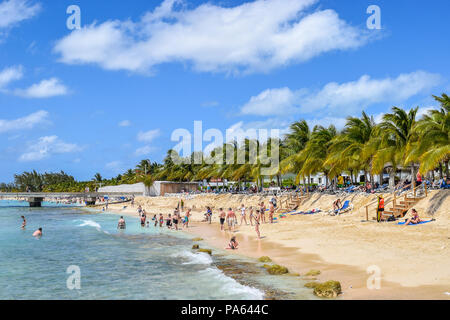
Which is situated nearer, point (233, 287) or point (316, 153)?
point (233, 287)

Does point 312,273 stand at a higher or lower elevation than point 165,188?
lower

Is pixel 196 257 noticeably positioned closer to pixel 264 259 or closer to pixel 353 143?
pixel 264 259

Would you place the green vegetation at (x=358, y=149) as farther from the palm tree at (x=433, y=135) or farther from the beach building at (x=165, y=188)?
the beach building at (x=165, y=188)

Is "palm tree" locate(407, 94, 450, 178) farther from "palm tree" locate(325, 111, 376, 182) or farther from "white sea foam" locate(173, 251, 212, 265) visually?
"white sea foam" locate(173, 251, 212, 265)

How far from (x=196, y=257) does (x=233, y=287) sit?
5582mm

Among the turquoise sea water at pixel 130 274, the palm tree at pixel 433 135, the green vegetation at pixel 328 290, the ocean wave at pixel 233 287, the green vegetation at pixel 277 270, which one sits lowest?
the turquoise sea water at pixel 130 274

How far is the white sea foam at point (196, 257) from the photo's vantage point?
1577 cm

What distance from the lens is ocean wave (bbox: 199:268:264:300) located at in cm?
1045

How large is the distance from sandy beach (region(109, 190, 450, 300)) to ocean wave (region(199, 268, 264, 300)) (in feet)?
7.38

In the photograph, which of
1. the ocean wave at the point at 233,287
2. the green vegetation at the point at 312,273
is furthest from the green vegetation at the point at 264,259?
the green vegetation at the point at 312,273

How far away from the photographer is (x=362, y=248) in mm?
15062

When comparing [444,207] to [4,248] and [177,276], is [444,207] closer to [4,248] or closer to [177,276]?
[177,276]

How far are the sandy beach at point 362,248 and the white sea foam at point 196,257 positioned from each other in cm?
180

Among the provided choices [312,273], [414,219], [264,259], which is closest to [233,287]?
[312,273]
